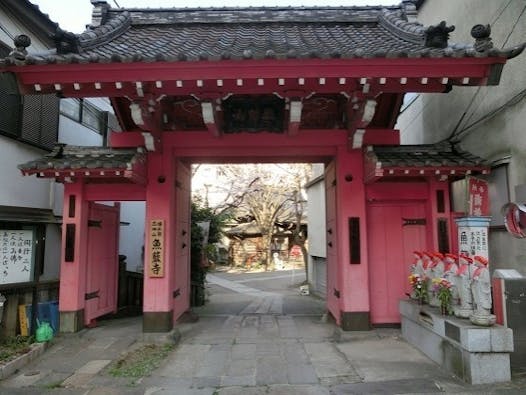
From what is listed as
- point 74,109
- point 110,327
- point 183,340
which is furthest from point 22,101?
point 183,340

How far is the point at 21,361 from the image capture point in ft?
18.6

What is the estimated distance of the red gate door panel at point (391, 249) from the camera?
24.2ft

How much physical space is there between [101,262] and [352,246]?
5.14 m

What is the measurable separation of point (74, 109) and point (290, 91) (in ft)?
23.9

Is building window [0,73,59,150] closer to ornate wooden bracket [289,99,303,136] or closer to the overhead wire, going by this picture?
ornate wooden bracket [289,99,303,136]

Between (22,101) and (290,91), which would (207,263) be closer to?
(22,101)

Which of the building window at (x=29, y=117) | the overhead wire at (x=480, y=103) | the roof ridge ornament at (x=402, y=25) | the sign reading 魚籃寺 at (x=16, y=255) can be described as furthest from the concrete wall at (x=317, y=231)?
the sign reading 魚籃寺 at (x=16, y=255)

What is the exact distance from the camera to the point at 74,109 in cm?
1055

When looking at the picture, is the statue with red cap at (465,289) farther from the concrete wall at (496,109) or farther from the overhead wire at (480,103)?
the overhead wire at (480,103)

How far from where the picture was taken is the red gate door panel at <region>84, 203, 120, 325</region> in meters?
7.75

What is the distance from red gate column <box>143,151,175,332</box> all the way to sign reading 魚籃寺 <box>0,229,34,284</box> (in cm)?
190

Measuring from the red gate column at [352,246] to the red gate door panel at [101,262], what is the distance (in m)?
4.81

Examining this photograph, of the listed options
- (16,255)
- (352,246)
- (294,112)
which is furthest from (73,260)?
(352,246)

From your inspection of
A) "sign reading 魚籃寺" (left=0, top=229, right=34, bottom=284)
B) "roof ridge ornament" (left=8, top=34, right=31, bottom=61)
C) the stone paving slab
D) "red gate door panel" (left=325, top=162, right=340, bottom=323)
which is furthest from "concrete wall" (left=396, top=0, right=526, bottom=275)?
"sign reading 魚籃寺" (left=0, top=229, right=34, bottom=284)
